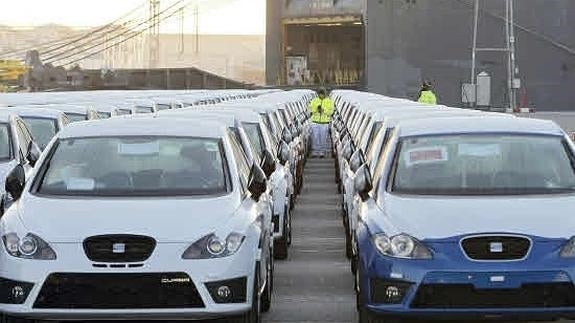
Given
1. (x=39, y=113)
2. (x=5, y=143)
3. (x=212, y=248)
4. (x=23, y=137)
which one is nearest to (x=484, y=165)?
(x=212, y=248)

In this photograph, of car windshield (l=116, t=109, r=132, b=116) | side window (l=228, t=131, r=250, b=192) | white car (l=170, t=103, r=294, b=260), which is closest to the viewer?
side window (l=228, t=131, r=250, b=192)

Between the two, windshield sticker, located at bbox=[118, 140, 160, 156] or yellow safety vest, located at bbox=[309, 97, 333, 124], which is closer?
windshield sticker, located at bbox=[118, 140, 160, 156]

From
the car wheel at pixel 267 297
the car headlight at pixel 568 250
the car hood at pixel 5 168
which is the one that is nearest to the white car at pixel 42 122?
the car hood at pixel 5 168

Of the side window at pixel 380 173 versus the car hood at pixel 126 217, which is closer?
the car hood at pixel 126 217

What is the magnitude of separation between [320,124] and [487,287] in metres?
23.5

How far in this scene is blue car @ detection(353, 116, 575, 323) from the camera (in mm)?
7223

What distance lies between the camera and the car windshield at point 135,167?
8180 mm

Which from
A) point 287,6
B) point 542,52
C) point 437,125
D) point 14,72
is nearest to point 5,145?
point 437,125

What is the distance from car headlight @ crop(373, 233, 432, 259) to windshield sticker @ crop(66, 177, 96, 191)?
6.91 feet

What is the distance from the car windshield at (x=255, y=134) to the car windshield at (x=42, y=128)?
322 cm

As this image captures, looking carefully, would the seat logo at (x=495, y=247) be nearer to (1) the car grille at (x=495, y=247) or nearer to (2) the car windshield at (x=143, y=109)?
(1) the car grille at (x=495, y=247)

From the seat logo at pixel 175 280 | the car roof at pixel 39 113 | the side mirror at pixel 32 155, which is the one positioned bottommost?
the seat logo at pixel 175 280

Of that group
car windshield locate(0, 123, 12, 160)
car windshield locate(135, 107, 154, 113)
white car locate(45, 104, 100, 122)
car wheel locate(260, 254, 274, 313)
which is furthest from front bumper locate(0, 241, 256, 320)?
car windshield locate(135, 107, 154, 113)

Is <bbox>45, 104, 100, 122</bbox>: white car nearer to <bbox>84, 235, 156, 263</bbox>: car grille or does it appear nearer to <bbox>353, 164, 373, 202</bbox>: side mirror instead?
<bbox>353, 164, 373, 202</bbox>: side mirror
